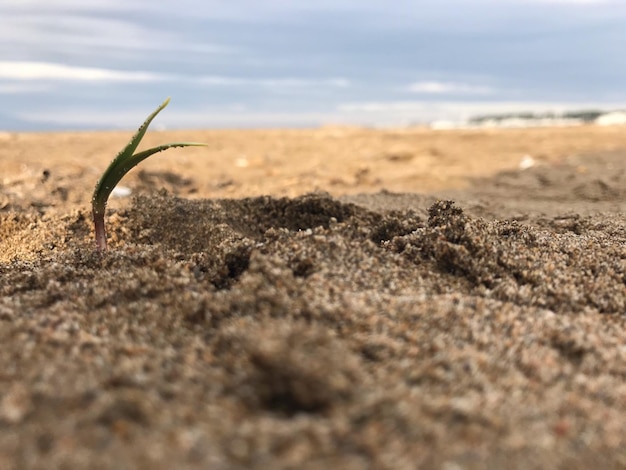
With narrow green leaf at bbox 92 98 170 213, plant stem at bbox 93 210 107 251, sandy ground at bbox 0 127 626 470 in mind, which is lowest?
sandy ground at bbox 0 127 626 470

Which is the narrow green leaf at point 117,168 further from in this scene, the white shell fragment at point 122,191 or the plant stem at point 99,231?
the white shell fragment at point 122,191

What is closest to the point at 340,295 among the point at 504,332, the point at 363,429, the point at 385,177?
the point at 504,332

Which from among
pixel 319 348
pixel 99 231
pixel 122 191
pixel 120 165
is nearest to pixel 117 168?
pixel 120 165

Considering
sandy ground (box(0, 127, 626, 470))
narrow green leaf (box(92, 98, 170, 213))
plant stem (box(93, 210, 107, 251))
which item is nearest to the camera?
sandy ground (box(0, 127, 626, 470))

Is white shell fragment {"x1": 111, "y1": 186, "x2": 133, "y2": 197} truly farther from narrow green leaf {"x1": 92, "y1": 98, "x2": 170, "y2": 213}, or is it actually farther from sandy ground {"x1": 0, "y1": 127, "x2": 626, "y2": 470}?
narrow green leaf {"x1": 92, "y1": 98, "x2": 170, "y2": 213}

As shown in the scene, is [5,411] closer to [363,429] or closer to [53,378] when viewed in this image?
[53,378]

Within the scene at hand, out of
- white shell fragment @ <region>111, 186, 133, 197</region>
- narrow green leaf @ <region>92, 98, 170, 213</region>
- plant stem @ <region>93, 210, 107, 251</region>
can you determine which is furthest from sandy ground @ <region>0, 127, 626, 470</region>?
white shell fragment @ <region>111, 186, 133, 197</region>

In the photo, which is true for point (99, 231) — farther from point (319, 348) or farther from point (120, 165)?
point (319, 348)
